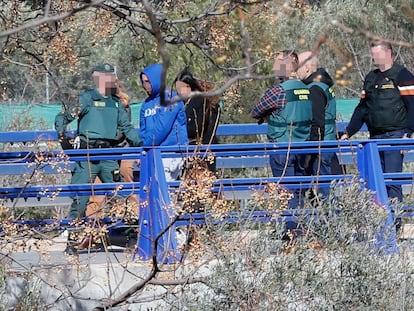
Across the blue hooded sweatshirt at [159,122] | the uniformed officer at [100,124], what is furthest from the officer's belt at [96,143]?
the blue hooded sweatshirt at [159,122]

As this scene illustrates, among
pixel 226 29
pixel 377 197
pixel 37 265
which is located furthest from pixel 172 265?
pixel 377 197

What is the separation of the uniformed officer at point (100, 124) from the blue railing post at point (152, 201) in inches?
35.5

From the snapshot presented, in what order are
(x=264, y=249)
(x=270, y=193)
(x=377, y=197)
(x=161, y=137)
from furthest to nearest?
(x=161, y=137) < (x=377, y=197) < (x=270, y=193) < (x=264, y=249)

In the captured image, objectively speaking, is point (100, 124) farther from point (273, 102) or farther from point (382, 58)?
point (382, 58)

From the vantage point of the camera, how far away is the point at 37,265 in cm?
644

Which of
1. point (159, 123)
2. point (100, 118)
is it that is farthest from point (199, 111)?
point (100, 118)

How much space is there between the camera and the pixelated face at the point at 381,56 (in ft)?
26.0

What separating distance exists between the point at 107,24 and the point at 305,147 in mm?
2187

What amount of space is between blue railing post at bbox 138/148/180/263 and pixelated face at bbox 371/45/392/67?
209 cm

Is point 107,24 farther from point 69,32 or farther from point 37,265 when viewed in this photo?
point 37,265

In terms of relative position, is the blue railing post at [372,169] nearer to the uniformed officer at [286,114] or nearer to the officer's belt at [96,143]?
the uniformed officer at [286,114]

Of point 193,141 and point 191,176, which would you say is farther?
point 193,141

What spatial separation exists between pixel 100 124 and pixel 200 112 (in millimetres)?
851

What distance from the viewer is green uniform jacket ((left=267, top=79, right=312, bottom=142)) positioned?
25.5 ft
